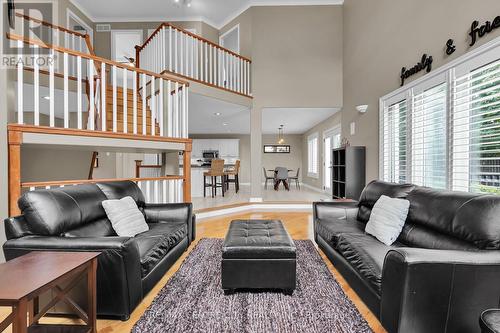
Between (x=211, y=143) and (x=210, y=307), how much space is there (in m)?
9.08

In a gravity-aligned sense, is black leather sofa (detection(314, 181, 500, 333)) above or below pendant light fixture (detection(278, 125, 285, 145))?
below

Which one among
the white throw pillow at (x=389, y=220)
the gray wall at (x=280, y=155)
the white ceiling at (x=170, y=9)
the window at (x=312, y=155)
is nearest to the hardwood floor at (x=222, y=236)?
the white throw pillow at (x=389, y=220)

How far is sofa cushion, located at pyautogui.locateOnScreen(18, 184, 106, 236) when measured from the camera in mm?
1656

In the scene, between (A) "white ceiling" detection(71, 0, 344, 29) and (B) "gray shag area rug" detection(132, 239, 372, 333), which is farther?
(A) "white ceiling" detection(71, 0, 344, 29)

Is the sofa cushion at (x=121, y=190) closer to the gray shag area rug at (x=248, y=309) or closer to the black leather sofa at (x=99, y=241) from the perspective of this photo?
the black leather sofa at (x=99, y=241)

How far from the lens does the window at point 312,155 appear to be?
28.9 ft

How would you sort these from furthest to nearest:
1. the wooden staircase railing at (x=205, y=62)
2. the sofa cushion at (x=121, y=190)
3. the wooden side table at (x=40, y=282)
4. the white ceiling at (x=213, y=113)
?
the white ceiling at (x=213, y=113) → the wooden staircase railing at (x=205, y=62) → the sofa cushion at (x=121, y=190) → the wooden side table at (x=40, y=282)

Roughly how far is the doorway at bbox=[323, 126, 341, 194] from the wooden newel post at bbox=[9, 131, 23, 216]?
6.53m

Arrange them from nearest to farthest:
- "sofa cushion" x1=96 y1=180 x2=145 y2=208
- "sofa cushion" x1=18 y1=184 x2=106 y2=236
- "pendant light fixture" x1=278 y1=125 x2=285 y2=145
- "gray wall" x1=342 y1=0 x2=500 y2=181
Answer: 1. "sofa cushion" x1=18 y1=184 x2=106 y2=236
2. "gray wall" x1=342 y1=0 x2=500 y2=181
3. "sofa cushion" x1=96 y1=180 x2=145 y2=208
4. "pendant light fixture" x1=278 y1=125 x2=285 y2=145

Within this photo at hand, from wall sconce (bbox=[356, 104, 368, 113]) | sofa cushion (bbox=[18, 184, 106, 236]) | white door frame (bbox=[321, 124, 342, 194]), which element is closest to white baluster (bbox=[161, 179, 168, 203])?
sofa cushion (bbox=[18, 184, 106, 236])

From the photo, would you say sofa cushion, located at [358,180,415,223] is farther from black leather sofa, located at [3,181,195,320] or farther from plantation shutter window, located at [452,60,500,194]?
black leather sofa, located at [3,181,195,320]

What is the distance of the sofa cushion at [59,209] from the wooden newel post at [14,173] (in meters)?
0.64

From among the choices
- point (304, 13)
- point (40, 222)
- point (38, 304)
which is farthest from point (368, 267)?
point (304, 13)

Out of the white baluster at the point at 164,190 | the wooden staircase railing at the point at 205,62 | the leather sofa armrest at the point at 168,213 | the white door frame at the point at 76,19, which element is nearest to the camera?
the leather sofa armrest at the point at 168,213
